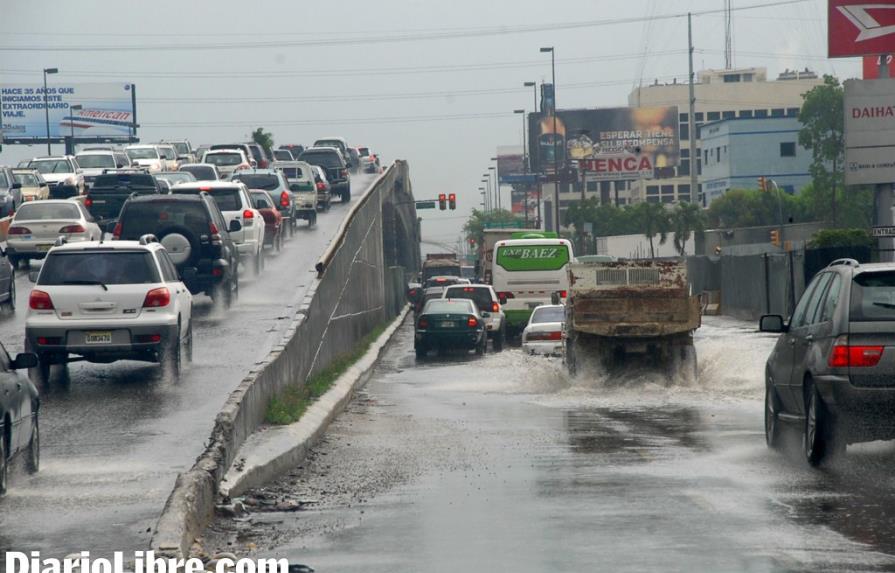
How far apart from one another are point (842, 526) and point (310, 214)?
45.1m

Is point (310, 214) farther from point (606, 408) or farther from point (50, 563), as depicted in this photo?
point (50, 563)

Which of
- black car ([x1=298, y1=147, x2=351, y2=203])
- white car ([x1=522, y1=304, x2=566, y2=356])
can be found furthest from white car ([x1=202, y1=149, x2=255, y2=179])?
white car ([x1=522, y1=304, x2=566, y2=356])

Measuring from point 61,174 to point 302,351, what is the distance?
139ft

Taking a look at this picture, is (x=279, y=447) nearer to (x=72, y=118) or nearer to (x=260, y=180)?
(x=260, y=180)

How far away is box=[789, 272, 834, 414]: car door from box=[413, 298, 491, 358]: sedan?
23.8m

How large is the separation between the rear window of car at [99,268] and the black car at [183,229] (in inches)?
288

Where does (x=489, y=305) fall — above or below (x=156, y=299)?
below

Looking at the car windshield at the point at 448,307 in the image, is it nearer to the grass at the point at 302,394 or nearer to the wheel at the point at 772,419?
the grass at the point at 302,394

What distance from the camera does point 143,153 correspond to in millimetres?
71250

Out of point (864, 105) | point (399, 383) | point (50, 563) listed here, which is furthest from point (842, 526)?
point (864, 105)

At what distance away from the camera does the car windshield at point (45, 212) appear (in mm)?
36531

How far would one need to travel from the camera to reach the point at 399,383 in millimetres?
28016

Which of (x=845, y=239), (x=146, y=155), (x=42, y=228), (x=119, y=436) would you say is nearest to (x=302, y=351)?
(x=119, y=436)

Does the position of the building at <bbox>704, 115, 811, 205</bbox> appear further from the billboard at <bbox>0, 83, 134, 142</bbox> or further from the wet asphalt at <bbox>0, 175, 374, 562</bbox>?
the wet asphalt at <bbox>0, 175, 374, 562</bbox>
